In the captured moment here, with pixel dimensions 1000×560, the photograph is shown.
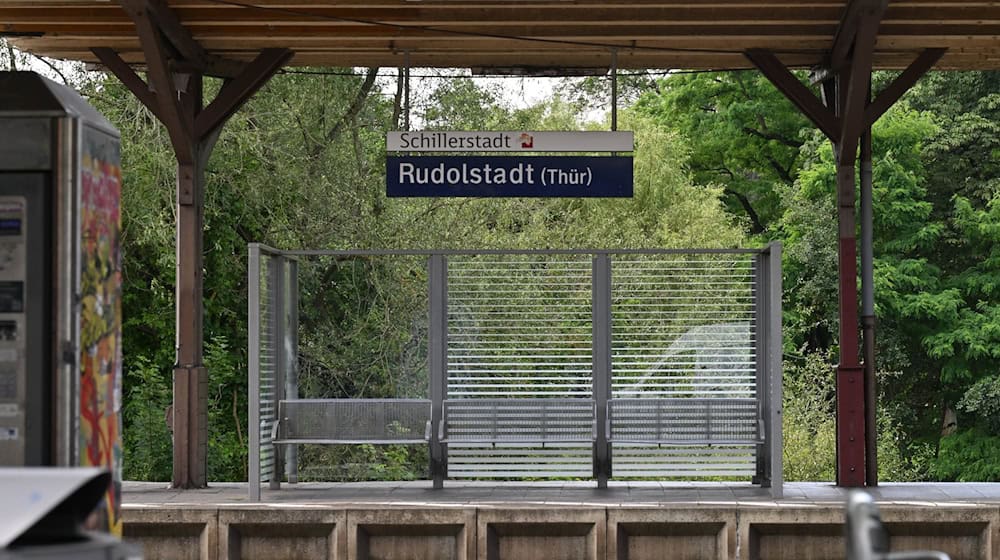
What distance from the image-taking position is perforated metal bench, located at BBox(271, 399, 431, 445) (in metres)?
13.2

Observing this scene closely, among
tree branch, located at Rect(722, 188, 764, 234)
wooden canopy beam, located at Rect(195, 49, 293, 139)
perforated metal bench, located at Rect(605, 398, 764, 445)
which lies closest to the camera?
perforated metal bench, located at Rect(605, 398, 764, 445)

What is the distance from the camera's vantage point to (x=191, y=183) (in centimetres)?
1352

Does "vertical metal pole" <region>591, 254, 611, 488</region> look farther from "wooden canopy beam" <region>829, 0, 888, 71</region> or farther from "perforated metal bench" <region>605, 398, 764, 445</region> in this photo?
"wooden canopy beam" <region>829, 0, 888, 71</region>

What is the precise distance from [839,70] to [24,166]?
26.2ft

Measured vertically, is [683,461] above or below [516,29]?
below

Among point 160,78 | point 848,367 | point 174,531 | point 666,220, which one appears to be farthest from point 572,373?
point 666,220

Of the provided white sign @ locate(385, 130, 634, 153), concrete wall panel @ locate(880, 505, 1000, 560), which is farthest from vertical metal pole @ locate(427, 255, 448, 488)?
concrete wall panel @ locate(880, 505, 1000, 560)

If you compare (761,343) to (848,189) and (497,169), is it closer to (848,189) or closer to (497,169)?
(848,189)

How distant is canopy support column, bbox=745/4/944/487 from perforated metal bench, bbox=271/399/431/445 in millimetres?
3589

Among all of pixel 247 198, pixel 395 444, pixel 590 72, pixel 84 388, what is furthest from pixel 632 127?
pixel 84 388

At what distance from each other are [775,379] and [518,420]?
2.19 meters

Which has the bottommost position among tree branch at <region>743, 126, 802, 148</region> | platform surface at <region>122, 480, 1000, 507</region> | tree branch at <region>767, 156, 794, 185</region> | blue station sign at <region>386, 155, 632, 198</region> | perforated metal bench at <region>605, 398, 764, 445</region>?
platform surface at <region>122, 480, 1000, 507</region>

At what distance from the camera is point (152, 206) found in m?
23.3

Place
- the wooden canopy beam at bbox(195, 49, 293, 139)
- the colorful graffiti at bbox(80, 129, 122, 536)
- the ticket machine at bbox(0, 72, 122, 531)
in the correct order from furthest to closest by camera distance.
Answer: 1. the wooden canopy beam at bbox(195, 49, 293, 139)
2. the colorful graffiti at bbox(80, 129, 122, 536)
3. the ticket machine at bbox(0, 72, 122, 531)
